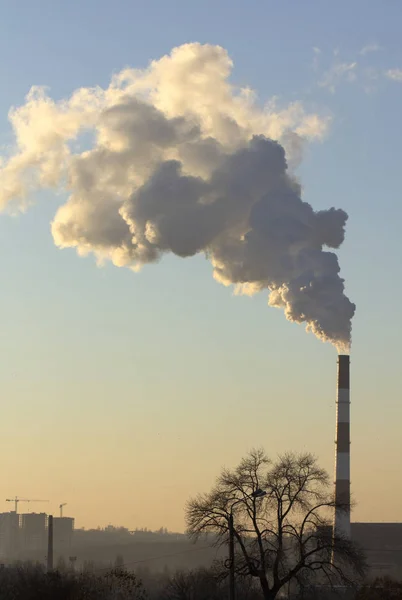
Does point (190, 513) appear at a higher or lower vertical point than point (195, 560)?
higher

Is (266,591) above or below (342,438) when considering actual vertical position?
below

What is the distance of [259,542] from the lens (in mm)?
51219

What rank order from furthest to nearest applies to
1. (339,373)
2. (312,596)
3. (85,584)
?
1. (339,373)
2. (312,596)
3. (85,584)

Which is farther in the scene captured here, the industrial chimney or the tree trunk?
the industrial chimney

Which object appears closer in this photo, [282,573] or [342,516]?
[282,573]

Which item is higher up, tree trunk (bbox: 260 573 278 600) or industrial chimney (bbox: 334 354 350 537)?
industrial chimney (bbox: 334 354 350 537)

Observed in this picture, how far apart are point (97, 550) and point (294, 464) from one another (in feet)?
275

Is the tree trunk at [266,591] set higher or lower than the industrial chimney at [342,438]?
lower

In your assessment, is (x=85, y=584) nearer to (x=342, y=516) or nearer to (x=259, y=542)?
(x=259, y=542)

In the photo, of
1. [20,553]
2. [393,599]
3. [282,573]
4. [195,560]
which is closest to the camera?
[393,599]

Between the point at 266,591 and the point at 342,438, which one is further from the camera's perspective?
the point at 342,438

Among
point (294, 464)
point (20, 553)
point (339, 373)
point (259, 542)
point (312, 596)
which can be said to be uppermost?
point (339, 373)

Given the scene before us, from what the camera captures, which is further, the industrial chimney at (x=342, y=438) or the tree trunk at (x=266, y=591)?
the industrial chimney at (x=342, y=438)

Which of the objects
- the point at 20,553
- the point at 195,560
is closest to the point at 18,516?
the point at 20,553
